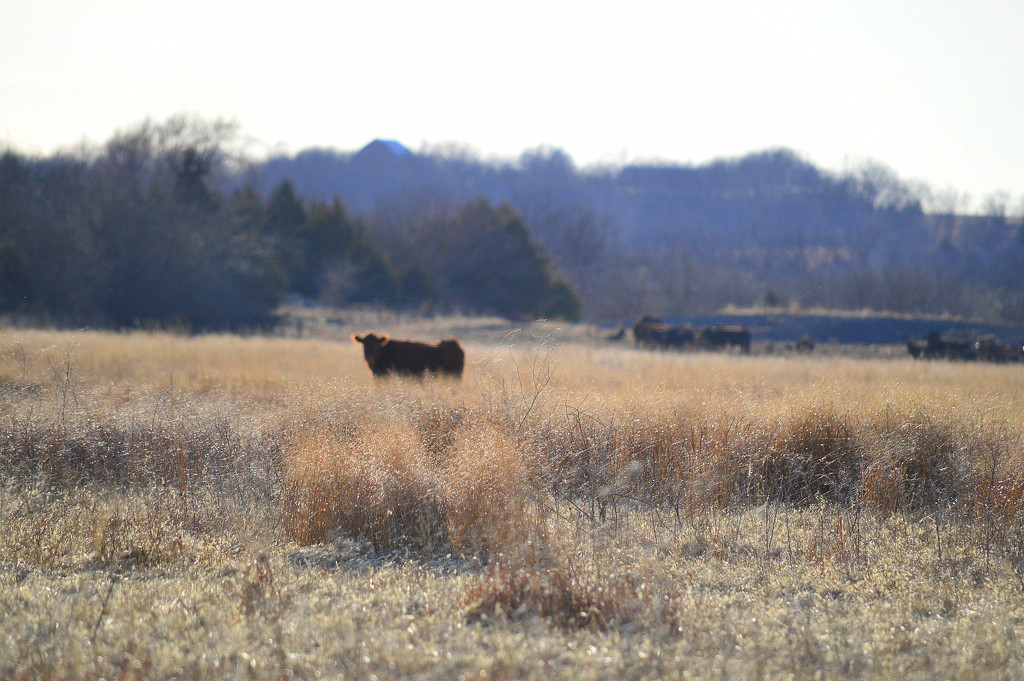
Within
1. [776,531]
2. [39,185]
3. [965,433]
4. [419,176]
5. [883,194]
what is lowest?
[776,531]

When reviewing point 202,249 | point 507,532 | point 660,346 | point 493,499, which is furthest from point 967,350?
point 202,249

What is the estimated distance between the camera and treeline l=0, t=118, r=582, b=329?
101 ft

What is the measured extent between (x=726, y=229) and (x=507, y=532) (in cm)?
10888

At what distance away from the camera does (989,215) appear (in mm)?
39562

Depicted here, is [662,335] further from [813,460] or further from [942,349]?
[813,460]

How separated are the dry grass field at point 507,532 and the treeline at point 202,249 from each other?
23.0 metres

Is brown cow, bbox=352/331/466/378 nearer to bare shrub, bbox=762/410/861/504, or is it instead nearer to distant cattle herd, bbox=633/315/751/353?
bare shrub, bbox=762/410/861/504

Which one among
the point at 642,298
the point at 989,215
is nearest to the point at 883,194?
the point at 642,298

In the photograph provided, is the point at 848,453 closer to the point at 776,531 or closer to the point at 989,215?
the point at 776,531

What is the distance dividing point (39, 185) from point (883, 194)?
237ft

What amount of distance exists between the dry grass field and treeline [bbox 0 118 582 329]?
2300 cm

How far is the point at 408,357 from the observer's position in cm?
1391

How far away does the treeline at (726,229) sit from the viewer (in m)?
39.5

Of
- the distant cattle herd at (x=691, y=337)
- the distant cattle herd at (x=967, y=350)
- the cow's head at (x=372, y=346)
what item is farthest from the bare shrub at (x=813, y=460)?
the distant cattle herd at (x=691, y=337)
